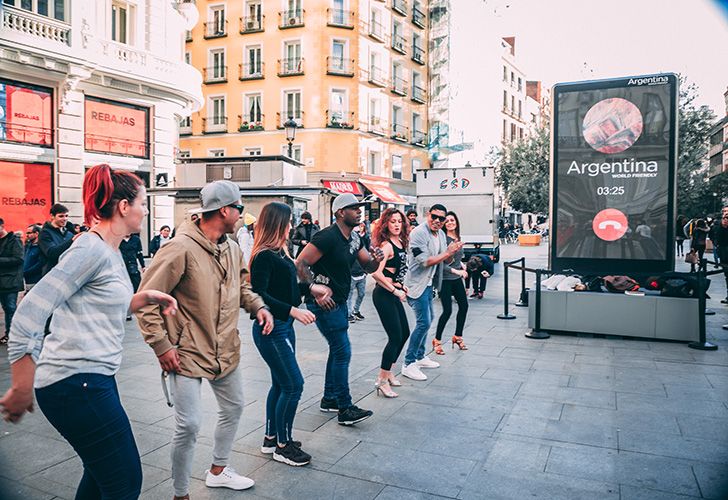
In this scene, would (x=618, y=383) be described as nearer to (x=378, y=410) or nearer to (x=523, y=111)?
(x=378, y=410)

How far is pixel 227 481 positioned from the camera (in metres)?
3.57

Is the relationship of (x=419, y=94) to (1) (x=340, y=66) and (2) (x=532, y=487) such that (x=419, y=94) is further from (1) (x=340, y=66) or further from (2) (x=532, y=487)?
(2) (x=532, y=487)

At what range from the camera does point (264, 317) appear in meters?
3.54

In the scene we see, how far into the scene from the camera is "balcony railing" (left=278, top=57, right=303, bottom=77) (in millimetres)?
33438

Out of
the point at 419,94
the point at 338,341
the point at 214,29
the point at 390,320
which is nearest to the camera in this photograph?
the point at 338,341

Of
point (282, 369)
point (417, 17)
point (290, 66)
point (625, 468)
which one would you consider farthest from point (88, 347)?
point (417, 17)

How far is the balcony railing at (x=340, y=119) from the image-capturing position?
108 ft

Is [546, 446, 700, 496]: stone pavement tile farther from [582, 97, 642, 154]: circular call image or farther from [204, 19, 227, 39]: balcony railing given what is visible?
[204, 19, 227, 39]: balcony railing

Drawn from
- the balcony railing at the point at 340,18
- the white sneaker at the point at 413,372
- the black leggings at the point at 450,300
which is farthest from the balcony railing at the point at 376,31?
the white sneaker at the point at 413,372

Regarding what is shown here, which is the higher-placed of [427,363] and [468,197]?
[468,197]

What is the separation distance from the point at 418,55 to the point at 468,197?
23.7 meters

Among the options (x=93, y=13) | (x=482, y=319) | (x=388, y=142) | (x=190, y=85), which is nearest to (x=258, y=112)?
(x=388, y=142)

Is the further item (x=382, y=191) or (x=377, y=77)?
(x=377, y=77)

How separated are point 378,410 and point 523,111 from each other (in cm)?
6298
